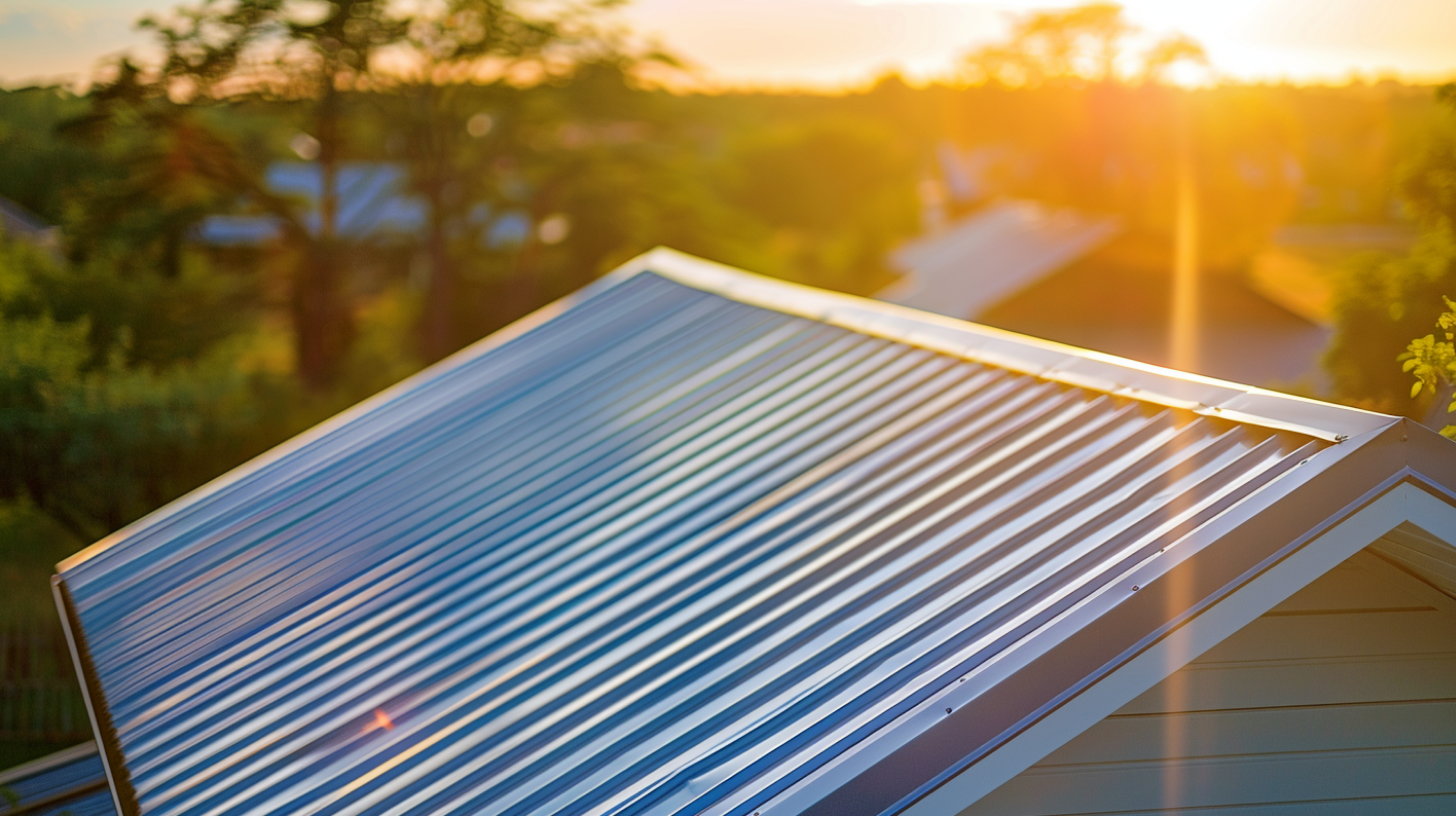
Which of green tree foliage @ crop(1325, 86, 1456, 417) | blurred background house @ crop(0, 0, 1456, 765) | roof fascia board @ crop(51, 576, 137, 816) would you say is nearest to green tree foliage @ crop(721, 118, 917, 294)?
blurred background house @ crop(0, 0, 1456, 765)

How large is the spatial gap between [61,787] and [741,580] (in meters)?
8.11

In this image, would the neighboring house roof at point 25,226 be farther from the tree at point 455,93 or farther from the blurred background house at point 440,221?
the tree at point 455,93

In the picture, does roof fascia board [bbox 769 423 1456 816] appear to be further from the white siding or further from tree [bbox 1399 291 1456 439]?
tree [bbox 1399 291 1456 439]

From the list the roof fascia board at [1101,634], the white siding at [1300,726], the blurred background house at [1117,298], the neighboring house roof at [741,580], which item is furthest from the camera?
the blurred background house at [1117,298]

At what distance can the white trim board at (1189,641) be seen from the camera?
3.02m

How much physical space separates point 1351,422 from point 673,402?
4139 mm

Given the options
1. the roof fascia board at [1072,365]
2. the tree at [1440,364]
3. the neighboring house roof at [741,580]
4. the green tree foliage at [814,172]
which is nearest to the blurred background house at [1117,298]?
the roof fascia board at [1072,365]

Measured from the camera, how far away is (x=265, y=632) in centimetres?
540

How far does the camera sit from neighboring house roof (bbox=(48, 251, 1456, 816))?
3133 mm

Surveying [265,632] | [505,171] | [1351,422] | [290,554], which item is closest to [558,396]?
[290,554]

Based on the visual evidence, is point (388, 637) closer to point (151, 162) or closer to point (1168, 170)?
point (151, 162)

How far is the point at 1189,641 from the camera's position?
3.11 m

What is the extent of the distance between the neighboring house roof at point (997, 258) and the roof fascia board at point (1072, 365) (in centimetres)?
1989

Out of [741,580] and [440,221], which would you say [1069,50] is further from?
[741,580]
